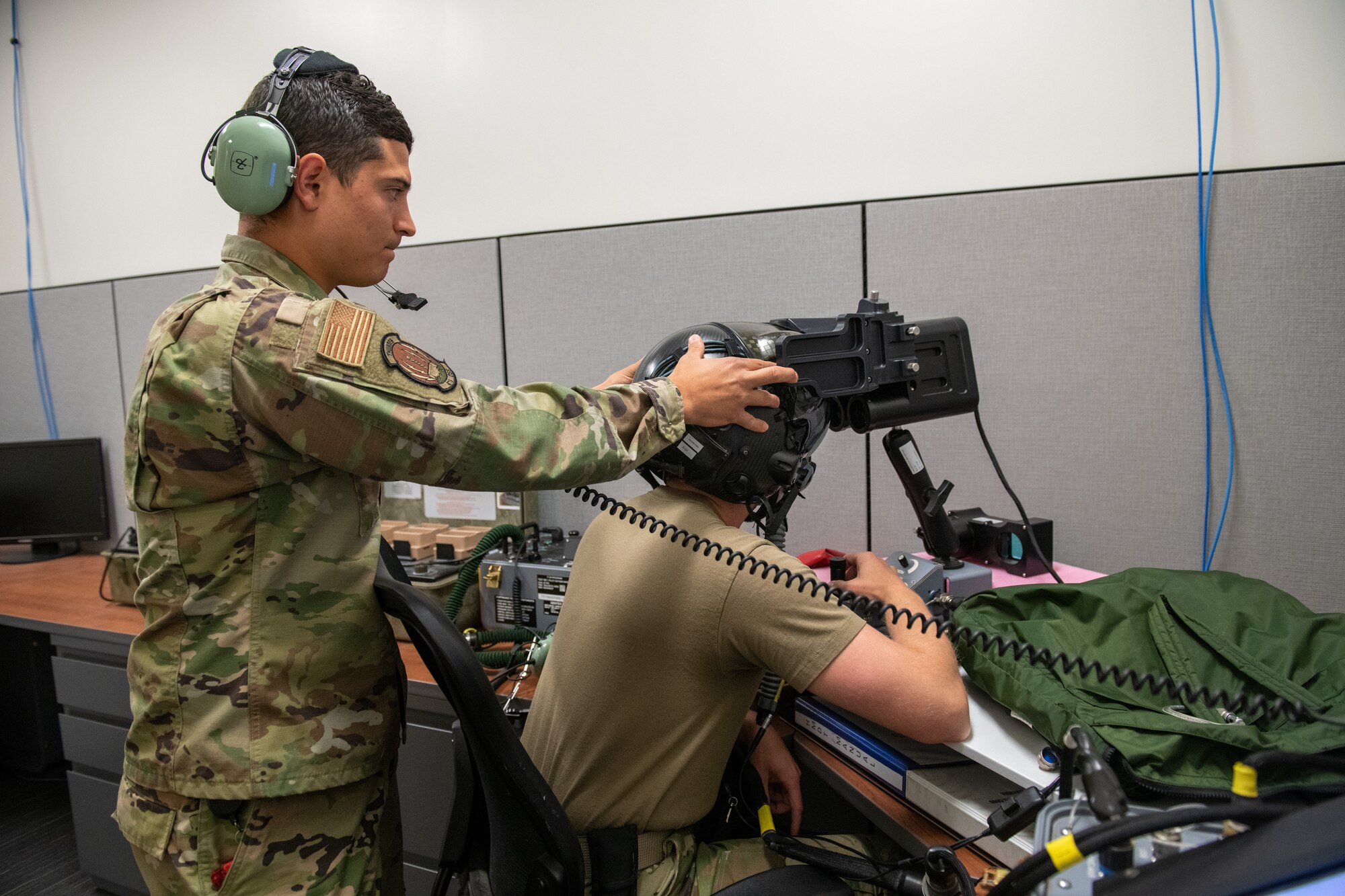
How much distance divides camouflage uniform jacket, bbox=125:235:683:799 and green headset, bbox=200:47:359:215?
2.8 inches

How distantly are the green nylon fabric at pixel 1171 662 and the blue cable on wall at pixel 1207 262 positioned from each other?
0.63 meters

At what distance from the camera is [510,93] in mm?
2012

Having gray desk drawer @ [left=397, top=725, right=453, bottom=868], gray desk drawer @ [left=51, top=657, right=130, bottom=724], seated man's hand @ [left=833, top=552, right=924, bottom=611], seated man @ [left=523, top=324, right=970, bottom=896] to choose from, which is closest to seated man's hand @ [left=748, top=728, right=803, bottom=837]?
seated man @ [left=523, top=324, right=970, bottom=896]

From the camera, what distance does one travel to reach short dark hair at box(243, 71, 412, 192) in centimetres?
94

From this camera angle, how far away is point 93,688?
1.80 meters

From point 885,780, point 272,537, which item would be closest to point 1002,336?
point 885,780

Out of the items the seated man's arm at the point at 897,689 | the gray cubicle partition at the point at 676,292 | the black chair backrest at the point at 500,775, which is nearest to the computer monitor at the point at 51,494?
the gray cubicle partition at the point at 676,292

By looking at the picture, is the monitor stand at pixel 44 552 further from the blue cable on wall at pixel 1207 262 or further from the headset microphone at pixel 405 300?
the blue cable on wall at pixel 1207 262

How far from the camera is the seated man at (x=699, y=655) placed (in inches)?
33.4

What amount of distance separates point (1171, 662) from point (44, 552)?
3100mm

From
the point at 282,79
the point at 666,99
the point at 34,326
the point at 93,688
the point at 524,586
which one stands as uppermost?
the point at 666,99

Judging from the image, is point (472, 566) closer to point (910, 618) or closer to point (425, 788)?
point (425, 788)

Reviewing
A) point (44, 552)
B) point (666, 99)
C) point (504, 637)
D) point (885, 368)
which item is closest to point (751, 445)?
point (885, 368)

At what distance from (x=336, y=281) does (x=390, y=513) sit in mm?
1169
